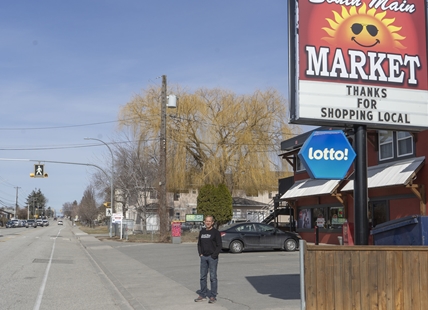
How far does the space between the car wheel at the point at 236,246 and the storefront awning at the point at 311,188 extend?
5098 mm

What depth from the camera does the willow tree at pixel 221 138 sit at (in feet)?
138

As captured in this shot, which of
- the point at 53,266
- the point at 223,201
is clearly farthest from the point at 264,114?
the point at 53,266

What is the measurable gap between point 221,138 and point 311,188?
592 inches

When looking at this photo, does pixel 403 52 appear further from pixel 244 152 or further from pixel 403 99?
pixel 244 152

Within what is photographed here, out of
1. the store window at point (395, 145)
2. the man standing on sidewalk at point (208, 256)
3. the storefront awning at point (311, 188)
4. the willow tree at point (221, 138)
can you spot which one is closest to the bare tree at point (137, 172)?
the willow tree at point (221, 138)

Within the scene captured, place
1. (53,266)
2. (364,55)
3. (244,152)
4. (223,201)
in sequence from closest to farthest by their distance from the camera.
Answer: (364,55) → (53,266) → (223,201) → (244,152)

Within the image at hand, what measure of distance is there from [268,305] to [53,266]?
11.6 meters

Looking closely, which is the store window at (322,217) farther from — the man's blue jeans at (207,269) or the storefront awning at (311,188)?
the man's blue jeans at (207,269)

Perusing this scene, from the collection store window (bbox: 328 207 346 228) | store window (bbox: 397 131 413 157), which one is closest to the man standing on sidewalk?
store window (bbox: 397 131 413 157)

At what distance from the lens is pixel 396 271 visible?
846cm

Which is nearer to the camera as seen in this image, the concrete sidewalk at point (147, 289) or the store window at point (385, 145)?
the concrete sidewalk at point (147, 289)

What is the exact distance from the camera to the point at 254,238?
80.7 ft

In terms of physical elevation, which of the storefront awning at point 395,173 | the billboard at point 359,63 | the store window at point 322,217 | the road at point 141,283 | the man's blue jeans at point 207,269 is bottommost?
the road at point 141,283

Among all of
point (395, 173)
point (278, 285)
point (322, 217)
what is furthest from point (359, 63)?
point (322, 217)
